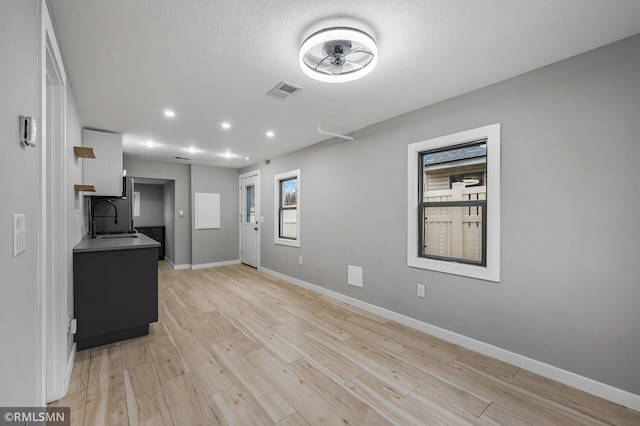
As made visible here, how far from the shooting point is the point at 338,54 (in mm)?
1928

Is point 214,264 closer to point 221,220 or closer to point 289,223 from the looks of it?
point 221,220

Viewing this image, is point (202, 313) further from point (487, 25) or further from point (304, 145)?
point (487, 25)

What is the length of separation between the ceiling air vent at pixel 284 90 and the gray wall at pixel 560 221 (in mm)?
1362

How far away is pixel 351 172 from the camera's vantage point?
3.91 m

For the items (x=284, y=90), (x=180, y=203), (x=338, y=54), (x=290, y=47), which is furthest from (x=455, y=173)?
(x=180, y=203)

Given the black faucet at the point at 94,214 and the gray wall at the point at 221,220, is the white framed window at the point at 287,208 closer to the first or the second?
the gray wall at the point at 221,220

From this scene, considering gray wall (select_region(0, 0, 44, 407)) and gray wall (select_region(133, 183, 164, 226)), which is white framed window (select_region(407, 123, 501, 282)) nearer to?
gray wall (select_region(0, 0, 44, 407))

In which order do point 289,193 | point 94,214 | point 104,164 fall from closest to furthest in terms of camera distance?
1. point 104,164
2. point 94,214
3. point 289,193

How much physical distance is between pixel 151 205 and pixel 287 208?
481 centimetres

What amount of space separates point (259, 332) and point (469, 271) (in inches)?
87.6

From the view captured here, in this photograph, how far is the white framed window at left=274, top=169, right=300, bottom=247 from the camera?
5.04 m

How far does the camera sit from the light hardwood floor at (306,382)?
1751 millimetres
